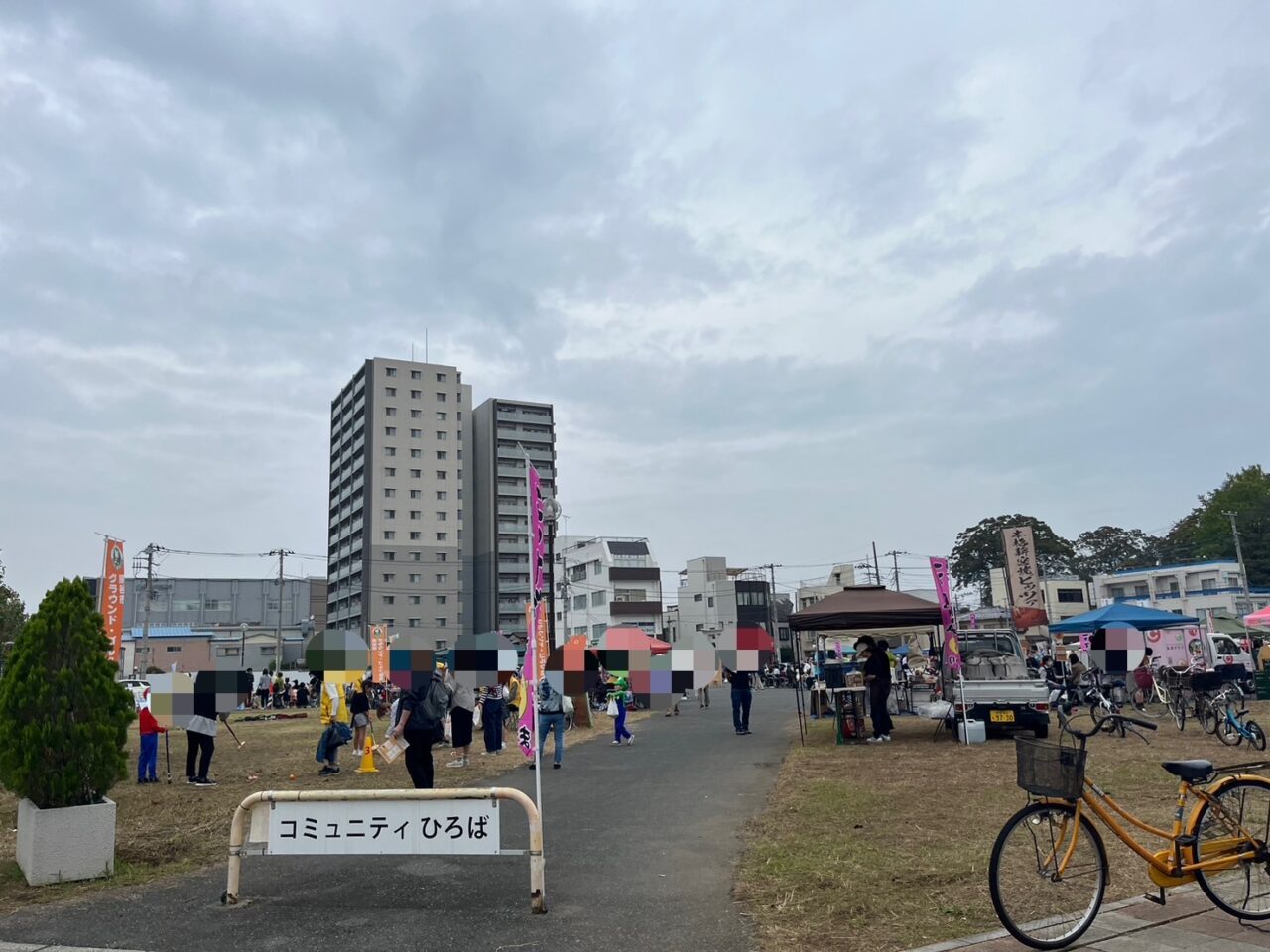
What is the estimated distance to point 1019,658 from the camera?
16.1 m

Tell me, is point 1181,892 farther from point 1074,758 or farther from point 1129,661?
point 1129,661

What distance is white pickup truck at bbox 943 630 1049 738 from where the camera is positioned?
14.5 metres

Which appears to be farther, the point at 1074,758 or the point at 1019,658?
the point at 1019,658

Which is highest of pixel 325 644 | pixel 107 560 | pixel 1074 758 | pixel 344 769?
pixel 107 560

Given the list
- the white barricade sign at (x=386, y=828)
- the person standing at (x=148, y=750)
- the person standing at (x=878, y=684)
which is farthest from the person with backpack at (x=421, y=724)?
the person standing at (x=878, y=684)

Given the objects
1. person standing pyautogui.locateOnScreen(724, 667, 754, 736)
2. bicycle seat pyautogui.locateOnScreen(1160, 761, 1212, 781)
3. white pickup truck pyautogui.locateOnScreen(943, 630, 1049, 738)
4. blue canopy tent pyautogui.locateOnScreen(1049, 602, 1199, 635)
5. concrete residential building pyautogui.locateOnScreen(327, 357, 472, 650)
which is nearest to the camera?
bicycle seat pyautogui.locateOnScreen(1160, 761, 1212, 781)

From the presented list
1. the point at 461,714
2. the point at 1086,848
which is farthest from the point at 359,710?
the point at 1086,848

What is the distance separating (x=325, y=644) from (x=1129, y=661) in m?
16.5

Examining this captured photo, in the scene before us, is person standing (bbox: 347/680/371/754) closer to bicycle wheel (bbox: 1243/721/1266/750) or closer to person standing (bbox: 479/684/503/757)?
person standing (bbox: 479/684/503/757)

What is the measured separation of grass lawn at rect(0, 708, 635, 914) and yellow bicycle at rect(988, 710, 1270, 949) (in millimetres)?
5913

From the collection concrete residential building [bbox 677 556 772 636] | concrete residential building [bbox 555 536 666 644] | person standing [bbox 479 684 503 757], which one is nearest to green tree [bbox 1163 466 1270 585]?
concrete residential building [bbox 677 556 772 636]

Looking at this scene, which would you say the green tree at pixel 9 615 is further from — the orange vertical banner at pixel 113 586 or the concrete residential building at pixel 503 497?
the concrete residential building at pixel 503 497

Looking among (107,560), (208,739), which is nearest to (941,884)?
(208,739)

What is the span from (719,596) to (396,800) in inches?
2814
